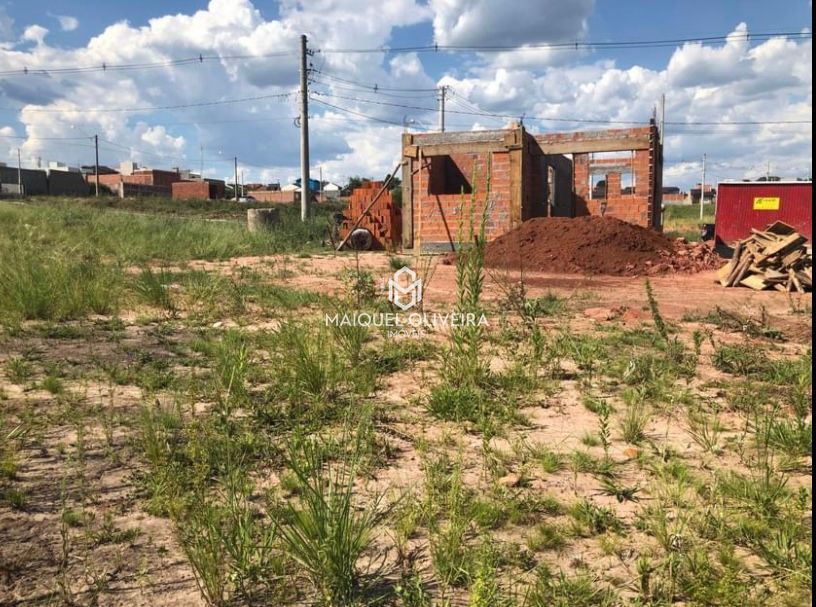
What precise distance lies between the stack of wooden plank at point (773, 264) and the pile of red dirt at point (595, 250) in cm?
167

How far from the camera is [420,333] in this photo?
572 cm

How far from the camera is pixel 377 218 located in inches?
701

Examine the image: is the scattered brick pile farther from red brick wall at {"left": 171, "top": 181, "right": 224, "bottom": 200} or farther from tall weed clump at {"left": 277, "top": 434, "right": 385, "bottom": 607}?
red brick wall at {"left": 171, "top": 181, "right": 224, "bottom": 200}

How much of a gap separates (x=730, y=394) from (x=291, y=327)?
9.91 ft

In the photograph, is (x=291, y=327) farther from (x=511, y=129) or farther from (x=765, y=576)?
(x=511, y=129)

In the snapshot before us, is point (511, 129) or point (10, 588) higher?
point (511, 129)

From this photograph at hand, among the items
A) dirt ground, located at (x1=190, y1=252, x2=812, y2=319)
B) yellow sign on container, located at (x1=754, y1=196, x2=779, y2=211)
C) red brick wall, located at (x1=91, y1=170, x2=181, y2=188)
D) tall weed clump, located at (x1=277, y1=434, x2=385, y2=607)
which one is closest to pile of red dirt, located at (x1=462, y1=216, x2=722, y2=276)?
dirt ground, located at (x1=190, y1=252, x2=812, y2=319)

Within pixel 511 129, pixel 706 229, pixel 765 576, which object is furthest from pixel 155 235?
pixel 706 229

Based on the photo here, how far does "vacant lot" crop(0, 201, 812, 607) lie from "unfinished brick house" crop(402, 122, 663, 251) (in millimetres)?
9745

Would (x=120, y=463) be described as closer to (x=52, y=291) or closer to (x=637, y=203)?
(x=52, y=291)

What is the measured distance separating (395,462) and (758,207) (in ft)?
47.7

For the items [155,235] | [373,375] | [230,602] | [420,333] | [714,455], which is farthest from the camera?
[155,235]

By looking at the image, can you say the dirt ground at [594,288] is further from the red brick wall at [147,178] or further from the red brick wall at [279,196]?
the red brick wall at [147,178]

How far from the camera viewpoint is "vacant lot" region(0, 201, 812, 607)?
77.9 inches
